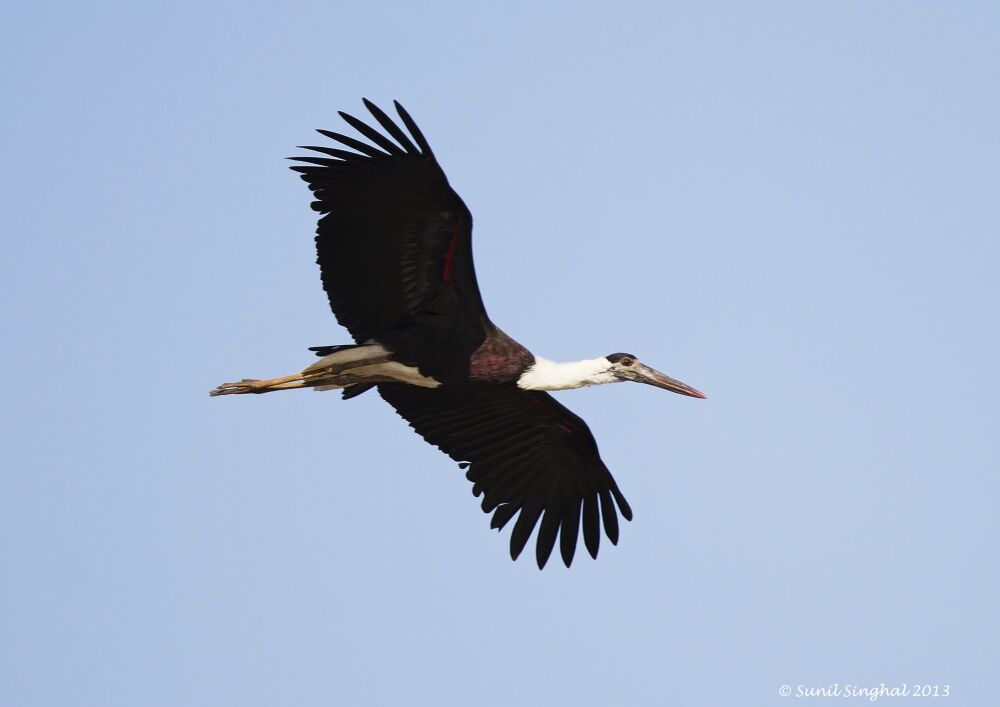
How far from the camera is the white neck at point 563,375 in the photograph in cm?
1455

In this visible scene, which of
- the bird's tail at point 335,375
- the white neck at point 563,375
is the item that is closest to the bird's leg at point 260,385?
the bird's tail at point 335,375

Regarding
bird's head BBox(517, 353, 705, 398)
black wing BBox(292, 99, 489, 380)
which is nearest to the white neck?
bird's head BBox(517, 353, 705, 398)

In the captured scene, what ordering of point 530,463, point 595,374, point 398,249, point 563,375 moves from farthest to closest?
point 530,463
point 595,374
point 563,375
point 398,249

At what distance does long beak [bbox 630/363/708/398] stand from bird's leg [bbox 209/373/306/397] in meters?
2.93

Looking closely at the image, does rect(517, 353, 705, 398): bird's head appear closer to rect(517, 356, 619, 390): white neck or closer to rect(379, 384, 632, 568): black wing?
rect(517, 356, 619, 390): white neck

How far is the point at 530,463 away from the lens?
1566cm

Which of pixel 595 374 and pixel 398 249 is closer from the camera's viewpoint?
pixel 398 249

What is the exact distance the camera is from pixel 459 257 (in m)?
13.9

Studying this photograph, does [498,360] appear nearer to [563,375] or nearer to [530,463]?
[563,375]

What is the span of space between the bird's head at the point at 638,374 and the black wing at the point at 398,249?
1.41m

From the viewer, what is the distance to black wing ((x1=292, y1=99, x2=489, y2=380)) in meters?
13.4

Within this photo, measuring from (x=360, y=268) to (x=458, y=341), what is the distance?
1.02m

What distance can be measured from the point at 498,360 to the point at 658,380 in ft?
5.56

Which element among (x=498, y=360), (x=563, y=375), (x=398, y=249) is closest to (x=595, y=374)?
(x=563, y=375)
